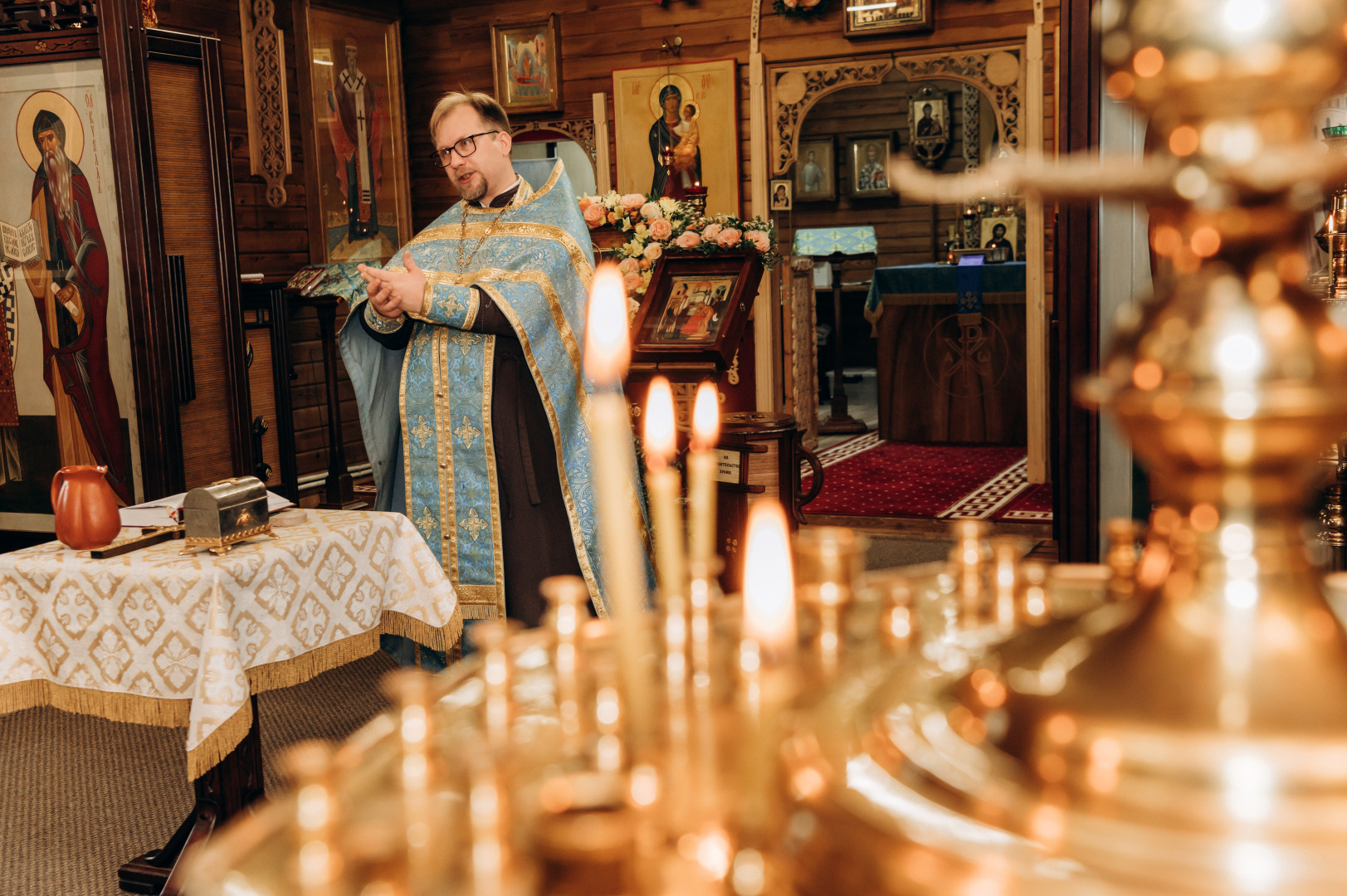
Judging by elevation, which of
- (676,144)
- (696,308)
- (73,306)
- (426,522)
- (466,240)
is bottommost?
(426,522)

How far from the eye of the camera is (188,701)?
223 cm

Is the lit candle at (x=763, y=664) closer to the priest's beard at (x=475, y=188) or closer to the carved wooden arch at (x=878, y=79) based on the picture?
the priest's beard at (x=475, y=188)

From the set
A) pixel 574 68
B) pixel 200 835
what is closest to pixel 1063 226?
pixel 200 835

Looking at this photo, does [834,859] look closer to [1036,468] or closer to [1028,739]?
[1028,739]

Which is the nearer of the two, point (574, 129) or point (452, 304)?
point (452, 304)

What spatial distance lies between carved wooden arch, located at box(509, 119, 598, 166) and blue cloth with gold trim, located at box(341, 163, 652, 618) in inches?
193

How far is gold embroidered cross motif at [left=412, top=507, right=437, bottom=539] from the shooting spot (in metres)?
3.39

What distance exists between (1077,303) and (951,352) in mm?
5154

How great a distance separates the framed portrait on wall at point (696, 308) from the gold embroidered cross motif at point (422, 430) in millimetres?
1002

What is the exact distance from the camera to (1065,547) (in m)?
3.69

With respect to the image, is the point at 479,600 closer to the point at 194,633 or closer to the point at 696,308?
the point at 194,633

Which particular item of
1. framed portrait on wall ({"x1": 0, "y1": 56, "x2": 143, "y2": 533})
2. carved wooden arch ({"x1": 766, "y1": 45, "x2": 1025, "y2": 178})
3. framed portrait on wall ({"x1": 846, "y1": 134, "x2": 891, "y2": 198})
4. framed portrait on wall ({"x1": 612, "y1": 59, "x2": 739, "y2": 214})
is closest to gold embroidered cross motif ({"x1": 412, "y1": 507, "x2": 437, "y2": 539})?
framed portrait on wall ({"x1": 0, "y1": 56, "x2": 143, "y2": 533})

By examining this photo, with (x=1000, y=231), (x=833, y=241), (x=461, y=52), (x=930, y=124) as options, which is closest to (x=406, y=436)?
(x=461, y=52)

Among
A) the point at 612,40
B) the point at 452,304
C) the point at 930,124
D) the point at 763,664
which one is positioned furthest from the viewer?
the point at 930,124
